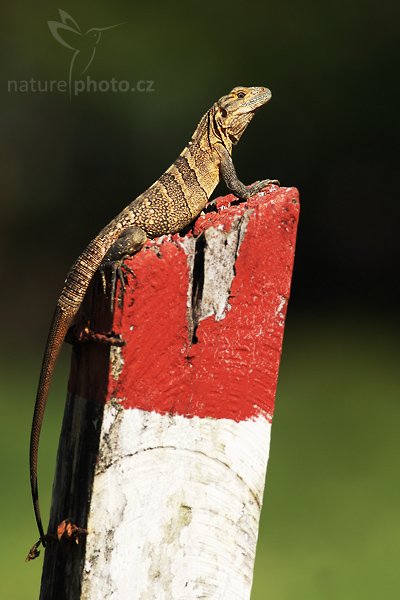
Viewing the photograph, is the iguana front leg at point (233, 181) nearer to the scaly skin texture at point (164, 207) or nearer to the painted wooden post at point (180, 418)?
the scaly skin texture at point (164, 207)

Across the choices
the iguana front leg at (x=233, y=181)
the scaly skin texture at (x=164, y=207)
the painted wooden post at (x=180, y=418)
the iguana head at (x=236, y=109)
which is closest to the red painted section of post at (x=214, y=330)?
the painted wooden post at (x=180, y=418)

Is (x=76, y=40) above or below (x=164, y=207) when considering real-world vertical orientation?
above

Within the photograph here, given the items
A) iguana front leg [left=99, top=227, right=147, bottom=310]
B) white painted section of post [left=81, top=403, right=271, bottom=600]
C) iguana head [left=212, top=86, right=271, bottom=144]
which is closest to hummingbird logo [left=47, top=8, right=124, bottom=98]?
iguana head [left=212, top=86, right=271, bottom=144]

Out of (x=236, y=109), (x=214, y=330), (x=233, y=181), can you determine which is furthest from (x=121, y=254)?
(x=236, y=109)

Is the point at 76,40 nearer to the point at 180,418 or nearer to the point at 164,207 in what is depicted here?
the point at 164,207

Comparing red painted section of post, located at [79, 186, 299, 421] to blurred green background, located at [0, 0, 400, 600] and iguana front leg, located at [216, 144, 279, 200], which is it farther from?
blurred green background, located at [0, 0, 400, 600]

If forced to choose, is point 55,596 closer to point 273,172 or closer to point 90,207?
point 273,172
